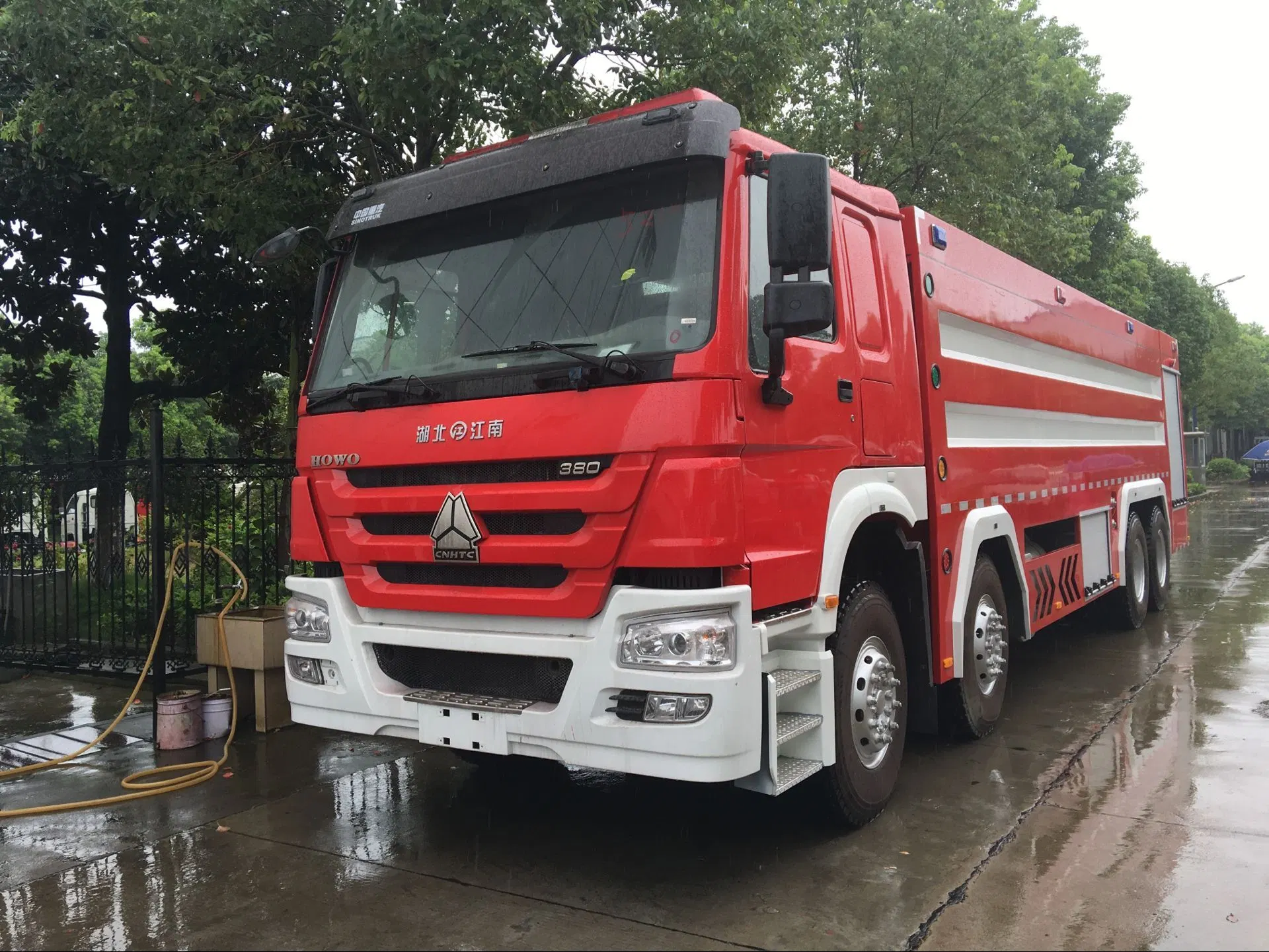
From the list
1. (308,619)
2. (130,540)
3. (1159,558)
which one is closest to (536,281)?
(308,619)

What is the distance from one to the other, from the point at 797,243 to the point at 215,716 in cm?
473

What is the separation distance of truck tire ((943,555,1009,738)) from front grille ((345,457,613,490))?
8.50 ft

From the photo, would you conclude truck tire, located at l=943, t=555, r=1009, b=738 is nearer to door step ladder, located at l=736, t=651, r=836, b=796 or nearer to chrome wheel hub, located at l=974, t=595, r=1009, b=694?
chrome wheel hub, located at l=974, t=595, r=1009, b=694

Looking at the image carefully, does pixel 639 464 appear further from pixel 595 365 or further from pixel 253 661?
pixel 253 661

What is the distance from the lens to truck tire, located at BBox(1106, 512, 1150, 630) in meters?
8.80

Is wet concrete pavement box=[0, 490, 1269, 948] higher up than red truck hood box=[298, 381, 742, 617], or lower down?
lower down

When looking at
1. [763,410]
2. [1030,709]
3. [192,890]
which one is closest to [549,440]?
[763,410]

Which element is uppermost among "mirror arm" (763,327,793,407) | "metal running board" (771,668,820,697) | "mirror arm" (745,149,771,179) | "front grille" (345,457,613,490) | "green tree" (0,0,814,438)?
"green tree" (0,0,814,438)

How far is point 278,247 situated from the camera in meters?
4.86

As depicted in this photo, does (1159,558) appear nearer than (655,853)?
No

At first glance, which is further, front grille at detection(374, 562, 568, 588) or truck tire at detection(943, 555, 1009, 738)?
truck tire at detection(943, 555, 1009, 738)

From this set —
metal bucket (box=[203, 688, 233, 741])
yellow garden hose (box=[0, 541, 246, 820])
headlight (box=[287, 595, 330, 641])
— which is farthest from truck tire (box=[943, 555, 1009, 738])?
metal bucket (box=[203, 688, 233, 741])

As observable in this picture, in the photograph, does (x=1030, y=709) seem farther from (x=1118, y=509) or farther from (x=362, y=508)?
(x=362, y=508)

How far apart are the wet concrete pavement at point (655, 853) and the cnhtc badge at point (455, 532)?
1.27 meters
